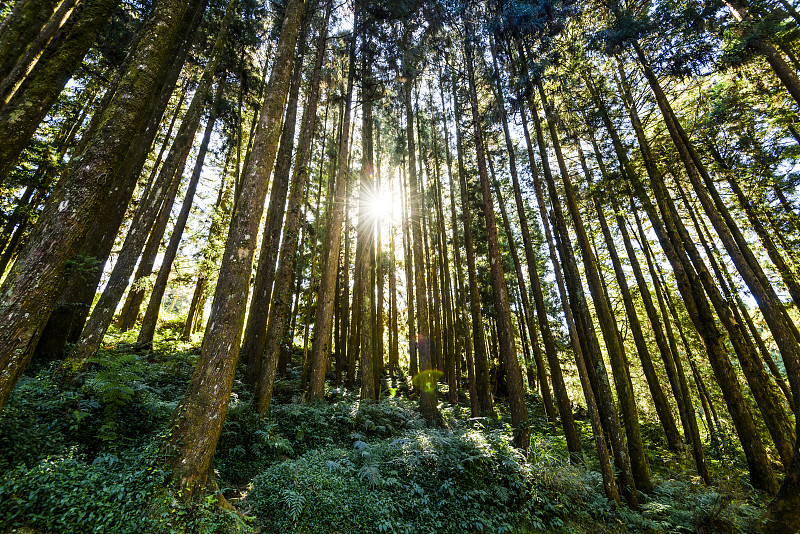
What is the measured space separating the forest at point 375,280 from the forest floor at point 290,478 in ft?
0.14

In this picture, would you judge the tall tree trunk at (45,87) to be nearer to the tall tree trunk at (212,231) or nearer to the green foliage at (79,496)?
the green foliage at (79,496)

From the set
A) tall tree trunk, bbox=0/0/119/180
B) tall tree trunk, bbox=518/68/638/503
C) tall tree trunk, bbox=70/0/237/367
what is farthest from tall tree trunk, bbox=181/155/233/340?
tall tree trunk, bbox=518/68/638/503

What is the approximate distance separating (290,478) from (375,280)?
11.1m

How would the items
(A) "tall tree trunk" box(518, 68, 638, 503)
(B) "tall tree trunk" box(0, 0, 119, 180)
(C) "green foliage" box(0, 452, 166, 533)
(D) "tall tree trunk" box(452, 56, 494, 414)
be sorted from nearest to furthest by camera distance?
(C) "green foliage" box(0, 452, 166, 533)
(B) "tall tree trunk" box(0, 0, 119, 180)
(A) "tall tree trunk" box(518, 68, 638, 503)
(D) "tall tree trunk" box(452, 56, 494, 414)

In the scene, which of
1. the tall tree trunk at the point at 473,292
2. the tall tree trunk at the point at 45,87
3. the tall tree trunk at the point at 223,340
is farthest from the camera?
the tall tree trunk at the point at 473,292

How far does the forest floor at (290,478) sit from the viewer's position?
126 inches

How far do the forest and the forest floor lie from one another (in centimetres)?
4

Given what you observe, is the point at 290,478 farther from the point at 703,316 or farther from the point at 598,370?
the point at 703,316

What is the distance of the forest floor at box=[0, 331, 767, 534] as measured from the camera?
319cm

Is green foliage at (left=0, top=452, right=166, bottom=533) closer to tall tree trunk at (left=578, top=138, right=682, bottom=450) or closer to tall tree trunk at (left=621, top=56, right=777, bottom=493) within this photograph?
tall tree trunk at (left=621, top=56, right=777, bottom=493)

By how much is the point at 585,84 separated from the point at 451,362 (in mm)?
11975

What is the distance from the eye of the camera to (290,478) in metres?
4.97

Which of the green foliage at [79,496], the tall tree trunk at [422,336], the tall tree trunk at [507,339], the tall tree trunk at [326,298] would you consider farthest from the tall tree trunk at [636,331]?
the green foliage at [79,496]

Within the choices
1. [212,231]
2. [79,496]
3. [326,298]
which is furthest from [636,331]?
[212,231]
